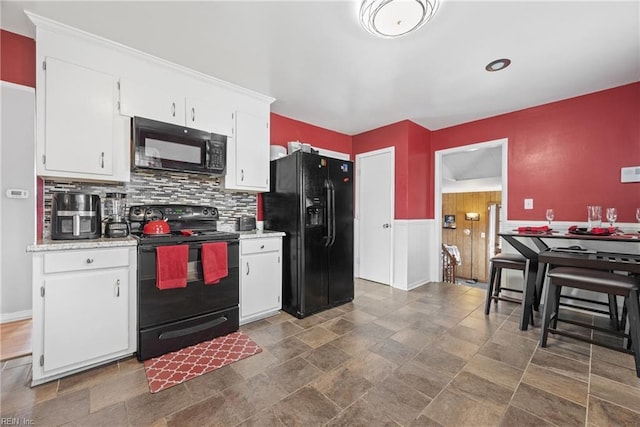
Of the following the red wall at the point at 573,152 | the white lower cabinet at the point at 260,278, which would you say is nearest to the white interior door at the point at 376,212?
the red wall at the point at 573,152

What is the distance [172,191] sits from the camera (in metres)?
2.64

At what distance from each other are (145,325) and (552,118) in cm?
476

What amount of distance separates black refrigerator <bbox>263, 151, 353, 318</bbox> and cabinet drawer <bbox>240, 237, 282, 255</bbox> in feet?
0.51

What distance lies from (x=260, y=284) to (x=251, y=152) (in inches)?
57.0

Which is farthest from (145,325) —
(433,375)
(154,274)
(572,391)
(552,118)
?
(552,118)

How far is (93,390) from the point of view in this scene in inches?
63.9

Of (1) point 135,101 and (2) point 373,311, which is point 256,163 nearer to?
(1) point 135,101

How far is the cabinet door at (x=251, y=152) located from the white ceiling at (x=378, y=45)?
371mm

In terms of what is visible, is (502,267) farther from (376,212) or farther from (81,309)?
(81,309)

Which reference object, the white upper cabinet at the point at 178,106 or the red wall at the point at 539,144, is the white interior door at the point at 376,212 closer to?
the red wall at the point at 539,144

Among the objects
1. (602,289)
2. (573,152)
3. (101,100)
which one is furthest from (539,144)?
(101,100)

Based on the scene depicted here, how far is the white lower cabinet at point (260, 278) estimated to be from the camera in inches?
102

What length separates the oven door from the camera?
1.96 metres

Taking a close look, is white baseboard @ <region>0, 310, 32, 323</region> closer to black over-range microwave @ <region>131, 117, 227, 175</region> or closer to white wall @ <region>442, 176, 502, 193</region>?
black over-range microwave @ <region>131, 117, 227, 175</region>
